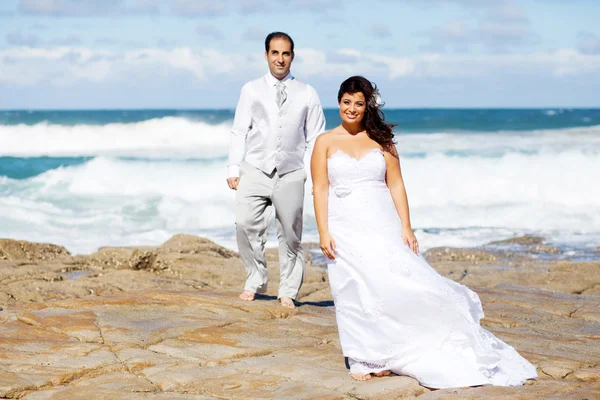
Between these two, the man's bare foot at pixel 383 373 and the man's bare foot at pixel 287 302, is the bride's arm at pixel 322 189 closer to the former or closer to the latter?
the man's bare foot at pixel 383 373

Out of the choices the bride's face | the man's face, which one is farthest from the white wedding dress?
the man's face

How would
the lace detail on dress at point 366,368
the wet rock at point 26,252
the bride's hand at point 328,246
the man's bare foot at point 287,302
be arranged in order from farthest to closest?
1. the wet rock at point 26,252
2. the man's bare foot at point 287,302
3. the bride's hand at point 328,246
4. the lace detail on dress at point 366,368

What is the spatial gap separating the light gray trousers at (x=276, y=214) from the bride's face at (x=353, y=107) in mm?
1450

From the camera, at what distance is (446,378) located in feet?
14.5

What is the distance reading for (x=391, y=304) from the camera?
465 cm

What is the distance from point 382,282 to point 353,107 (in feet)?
3.65

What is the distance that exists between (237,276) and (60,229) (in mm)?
8852

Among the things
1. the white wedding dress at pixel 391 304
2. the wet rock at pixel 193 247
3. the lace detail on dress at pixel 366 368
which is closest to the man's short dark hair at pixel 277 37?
the white wedding dress at pixel 391 304

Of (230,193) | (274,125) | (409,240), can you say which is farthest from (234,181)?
(230,193)

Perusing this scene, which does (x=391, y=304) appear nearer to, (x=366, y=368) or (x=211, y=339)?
(x=366, y=368)

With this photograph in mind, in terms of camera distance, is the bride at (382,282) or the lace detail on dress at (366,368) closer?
the bride at (382,282)

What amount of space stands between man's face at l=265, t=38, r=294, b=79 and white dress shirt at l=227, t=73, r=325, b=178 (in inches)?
3.1

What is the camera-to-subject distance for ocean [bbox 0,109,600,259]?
16.8m

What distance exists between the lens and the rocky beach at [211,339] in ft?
14.5
